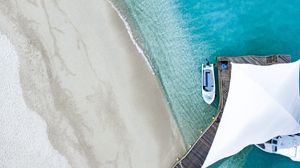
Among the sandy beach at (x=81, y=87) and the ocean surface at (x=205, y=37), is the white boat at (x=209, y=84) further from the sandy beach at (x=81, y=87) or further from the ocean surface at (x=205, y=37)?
the sandy beach at (x=81, y=87)

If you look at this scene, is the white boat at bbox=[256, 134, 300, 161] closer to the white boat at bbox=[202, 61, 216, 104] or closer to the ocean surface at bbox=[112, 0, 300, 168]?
the ocean surface at bbox=[112, 0, 300, 168]

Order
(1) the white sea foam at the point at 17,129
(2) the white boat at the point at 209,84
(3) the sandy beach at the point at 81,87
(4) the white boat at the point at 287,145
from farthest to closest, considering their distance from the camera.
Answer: (2) the white boat at the point at 209,84, (3) the sandy beach at the point at 81,87, (1) the white sea foam at the point at 17,129, (4) the white boat at the point at 287,145

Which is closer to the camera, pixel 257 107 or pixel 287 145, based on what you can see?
pixel 257 107

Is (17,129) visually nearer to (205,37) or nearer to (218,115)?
(218,115)

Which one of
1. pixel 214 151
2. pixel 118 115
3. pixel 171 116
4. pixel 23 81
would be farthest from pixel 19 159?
pixel 214 151

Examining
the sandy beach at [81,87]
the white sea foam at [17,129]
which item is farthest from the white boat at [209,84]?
the white sea foam at [17,129]

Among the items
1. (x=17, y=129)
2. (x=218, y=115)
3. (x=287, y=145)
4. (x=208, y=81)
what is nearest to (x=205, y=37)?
(x=208, y=81)
